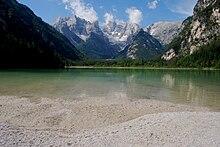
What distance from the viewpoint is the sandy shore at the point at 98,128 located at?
13.7 meters

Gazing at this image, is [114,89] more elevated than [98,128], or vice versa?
[98,128]

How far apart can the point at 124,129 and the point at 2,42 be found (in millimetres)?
146361

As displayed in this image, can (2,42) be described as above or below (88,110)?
above

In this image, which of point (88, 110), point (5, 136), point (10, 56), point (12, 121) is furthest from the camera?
point (10, 56)

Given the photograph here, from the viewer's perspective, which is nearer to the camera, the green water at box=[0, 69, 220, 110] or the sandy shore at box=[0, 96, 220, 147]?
the sandy shore at box=[0, 96, 220, 147]

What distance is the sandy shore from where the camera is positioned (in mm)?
13656

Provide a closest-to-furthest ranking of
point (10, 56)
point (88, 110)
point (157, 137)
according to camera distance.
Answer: point (157, 137) < point (88, 110) < point (10, 56)

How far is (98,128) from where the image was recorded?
17672 mm

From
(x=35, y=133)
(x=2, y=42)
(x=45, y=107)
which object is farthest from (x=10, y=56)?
(x=35, y=133)

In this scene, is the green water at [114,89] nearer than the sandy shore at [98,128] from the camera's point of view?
No

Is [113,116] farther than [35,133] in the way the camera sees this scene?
Yes

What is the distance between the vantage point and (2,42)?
149500 millimetres

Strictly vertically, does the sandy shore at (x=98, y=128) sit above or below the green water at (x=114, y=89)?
above

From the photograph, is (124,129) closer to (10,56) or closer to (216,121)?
(216,121)
